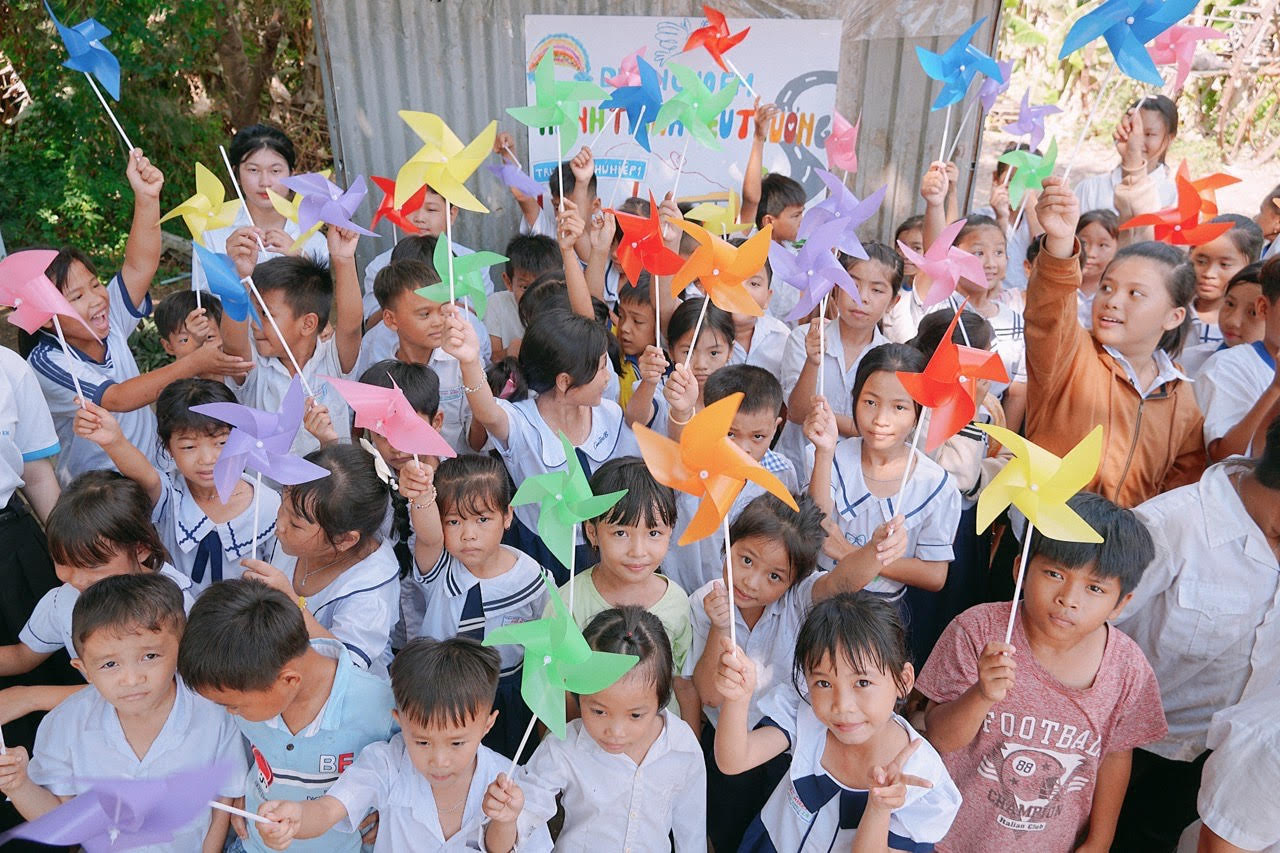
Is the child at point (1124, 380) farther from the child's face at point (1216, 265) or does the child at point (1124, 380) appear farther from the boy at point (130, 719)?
the boy at point (130, 719)

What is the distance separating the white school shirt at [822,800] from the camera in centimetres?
193

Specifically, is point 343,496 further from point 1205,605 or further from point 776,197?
point 776,197

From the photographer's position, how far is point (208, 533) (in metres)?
2.66

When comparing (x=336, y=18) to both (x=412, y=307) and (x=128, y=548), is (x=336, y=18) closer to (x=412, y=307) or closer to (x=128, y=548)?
A: (x=412, y=307)

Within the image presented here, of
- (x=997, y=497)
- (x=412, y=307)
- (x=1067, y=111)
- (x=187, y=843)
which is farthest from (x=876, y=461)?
(x=1067, y=111)

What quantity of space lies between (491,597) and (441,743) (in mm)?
587

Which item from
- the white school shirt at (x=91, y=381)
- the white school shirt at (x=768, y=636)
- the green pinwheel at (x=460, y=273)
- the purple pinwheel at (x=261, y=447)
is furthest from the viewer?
the white school shirt at (x=91, y=381)

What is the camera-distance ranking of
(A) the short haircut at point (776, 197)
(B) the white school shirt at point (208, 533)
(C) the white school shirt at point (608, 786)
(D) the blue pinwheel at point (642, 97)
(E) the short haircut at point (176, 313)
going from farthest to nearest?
(A) the short haircut at point (776, 197) < (D) the blue pinwheel at point (642, 97) < (E) the short haircut at point (176, 313) < (B) the white school shirt at point (208, 533) < (C) the white school shirt at point (608, 786)

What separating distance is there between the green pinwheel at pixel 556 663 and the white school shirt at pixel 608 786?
0.22 metres

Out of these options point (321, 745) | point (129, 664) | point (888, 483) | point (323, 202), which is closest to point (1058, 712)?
point (888, 483)

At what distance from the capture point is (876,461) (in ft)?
9.20

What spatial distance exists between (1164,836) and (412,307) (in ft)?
8.63

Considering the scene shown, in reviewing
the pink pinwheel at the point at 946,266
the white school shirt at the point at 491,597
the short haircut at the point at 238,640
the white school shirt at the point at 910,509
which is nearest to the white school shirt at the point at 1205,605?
the white school shirt at the point at 910,509

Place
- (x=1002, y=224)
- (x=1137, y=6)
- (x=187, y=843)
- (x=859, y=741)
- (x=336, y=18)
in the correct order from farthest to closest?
(x=336, y=18) → (x=1002, y=224) → (x=1137, y=6) → (x=187, y=843) → (x=859, y=741)
